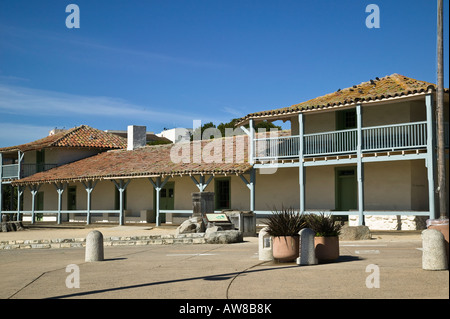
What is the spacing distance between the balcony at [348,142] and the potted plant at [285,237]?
31.7ft

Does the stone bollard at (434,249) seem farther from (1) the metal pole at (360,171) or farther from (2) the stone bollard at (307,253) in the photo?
(1) the metal pole at (360,171)

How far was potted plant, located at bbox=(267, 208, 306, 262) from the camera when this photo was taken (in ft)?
35.8

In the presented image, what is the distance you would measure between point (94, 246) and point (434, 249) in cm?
698

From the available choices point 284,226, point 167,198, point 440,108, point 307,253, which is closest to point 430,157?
point 440,108

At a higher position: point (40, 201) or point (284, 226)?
point (40, 201)

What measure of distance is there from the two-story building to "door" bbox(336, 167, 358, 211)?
4 centimetres

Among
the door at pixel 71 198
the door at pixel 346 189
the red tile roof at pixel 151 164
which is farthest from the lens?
the door at pixel 71 198

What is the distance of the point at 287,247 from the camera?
1090 cm

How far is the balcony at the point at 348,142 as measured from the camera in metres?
20.0

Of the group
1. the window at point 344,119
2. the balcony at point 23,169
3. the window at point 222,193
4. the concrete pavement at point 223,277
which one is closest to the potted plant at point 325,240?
the concrete pavement at point 223,277

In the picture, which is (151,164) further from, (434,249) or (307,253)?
(434,249)

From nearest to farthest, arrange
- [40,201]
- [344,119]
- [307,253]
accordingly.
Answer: [307,253] → [344,119] → [40,201]
